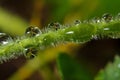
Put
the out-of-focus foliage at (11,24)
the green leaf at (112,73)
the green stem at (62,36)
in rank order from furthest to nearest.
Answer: the out-of-focus foliage at (11,24), the green leaf at (112,73), the green stem at (62,36)

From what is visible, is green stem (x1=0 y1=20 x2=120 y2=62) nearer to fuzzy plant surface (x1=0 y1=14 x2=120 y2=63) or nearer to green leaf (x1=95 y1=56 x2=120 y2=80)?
fuzzy plant surface (x1=0 y1=14 x2=120 y2=63)

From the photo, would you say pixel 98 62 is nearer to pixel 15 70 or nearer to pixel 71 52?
pixel 71 52

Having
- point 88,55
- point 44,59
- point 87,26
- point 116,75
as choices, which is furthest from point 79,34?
point 88,55

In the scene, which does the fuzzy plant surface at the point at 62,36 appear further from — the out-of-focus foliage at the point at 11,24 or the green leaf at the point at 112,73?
the out-of-focus foliage at the point at 11,24

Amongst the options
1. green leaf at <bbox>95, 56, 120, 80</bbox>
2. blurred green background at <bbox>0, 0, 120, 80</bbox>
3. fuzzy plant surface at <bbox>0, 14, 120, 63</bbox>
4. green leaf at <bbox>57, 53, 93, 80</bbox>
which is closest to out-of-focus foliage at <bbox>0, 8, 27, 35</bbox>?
blurred green background at <bbox>0, 0, 120, 80</bbox>

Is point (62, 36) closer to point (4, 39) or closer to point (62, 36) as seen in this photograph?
point (62, 36)

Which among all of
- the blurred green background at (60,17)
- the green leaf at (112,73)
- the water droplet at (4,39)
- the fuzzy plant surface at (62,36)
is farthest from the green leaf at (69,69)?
the fuzzy plant surface at (62,36)
